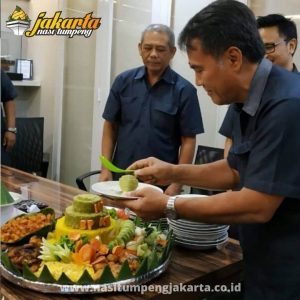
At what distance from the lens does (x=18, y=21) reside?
356cm

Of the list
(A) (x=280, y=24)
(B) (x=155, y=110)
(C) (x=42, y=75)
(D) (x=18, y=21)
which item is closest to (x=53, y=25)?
(D) (x=18, y=21)

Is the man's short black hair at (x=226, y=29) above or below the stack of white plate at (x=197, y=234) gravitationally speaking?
above

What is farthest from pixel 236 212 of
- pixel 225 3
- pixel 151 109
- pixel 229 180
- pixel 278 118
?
pixel 151 109

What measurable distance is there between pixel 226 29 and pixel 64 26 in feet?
10.1

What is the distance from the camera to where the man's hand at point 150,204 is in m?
1.13

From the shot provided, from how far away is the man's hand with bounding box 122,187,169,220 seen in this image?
113 cm

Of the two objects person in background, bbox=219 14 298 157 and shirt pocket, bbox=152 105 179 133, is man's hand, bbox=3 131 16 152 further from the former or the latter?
person in background, bbox=219 14 298 157

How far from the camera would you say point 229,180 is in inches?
54.7

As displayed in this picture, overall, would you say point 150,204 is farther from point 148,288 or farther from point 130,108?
point 130,108

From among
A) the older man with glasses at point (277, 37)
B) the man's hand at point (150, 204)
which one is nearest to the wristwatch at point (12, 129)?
the older man with glasses at point (277, 37)

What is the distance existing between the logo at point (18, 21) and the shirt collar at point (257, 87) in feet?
9.56

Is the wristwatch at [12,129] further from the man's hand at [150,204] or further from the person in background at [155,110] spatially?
the man's hand at [150,204]

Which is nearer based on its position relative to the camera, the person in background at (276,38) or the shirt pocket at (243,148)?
the shirt pocket at (243,148)

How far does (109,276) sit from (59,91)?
10.7 feet
